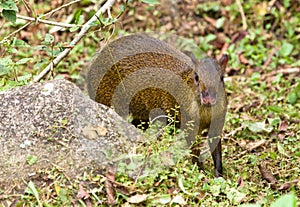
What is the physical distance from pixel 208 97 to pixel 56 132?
53.3 inches

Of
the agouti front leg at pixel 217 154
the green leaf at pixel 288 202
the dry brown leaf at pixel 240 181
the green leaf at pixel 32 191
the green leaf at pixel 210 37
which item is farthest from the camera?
the green leaf at pixel 210 37

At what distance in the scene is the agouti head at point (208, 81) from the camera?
5.21 meters

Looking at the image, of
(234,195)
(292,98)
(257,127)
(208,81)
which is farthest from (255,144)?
(234,195)

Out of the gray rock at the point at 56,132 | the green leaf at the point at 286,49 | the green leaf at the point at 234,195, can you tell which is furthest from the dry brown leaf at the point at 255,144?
the green leaf at the point at 286,49

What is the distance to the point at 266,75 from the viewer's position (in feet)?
25.1

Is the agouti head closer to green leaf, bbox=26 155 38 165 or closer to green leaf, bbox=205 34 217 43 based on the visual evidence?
green leaf, bbox=26 155 38 165

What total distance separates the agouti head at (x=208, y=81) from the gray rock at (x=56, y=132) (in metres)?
0.68

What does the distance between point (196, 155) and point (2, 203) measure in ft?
6.15

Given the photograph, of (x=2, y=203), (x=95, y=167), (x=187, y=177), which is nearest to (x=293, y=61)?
(x=187, y=177)

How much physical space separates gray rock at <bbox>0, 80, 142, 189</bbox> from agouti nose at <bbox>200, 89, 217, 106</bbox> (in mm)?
649

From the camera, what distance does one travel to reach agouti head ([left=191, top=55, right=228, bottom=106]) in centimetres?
521

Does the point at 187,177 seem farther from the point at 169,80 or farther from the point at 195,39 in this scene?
the point at 195,39

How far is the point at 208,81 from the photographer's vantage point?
529 centimetres

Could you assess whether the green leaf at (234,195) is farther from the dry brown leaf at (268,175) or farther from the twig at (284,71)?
the twig at (284,71)
